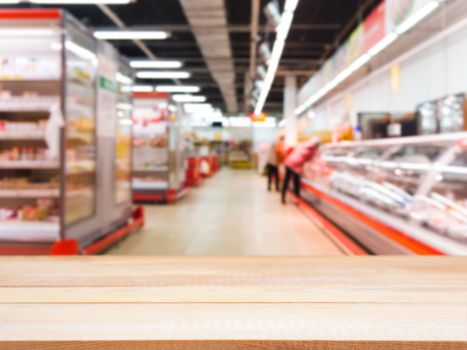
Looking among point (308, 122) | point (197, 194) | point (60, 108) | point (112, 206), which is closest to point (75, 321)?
point (60, 108)

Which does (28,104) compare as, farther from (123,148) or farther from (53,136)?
(123,148)

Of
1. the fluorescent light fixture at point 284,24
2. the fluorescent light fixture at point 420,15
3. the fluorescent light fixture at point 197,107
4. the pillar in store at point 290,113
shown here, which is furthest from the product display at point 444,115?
the fluorescent light fixture at point 197,107

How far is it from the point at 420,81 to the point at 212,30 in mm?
5017

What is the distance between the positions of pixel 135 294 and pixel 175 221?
6986mm

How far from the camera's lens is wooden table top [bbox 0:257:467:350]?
39.9 inches

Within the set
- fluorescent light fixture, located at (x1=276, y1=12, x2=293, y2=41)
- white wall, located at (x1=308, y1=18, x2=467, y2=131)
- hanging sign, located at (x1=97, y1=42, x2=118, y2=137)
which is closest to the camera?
hanging sign, located at (x1=97, y1=42, x2=118, y2=137)

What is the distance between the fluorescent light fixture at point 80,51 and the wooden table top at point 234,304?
11.5ft

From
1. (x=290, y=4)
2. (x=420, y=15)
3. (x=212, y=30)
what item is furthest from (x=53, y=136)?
(x=212, y=30)

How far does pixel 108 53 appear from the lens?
6.19 metres

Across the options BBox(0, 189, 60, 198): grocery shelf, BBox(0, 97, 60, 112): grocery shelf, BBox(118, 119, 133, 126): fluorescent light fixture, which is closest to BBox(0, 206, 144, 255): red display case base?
BBox(0, 189, 60, 198): grocery shelf

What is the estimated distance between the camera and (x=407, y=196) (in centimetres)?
478

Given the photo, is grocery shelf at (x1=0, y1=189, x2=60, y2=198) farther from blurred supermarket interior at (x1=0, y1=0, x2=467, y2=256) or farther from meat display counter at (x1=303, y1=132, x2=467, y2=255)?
meat display counter at (x1=303, y1=132, x2=467, y2=255)

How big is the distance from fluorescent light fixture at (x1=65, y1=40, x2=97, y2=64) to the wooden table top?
3.50 meters

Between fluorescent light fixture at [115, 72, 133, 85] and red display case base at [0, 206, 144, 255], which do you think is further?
fluorescent light fixture at [115, 72, 133, 85]
